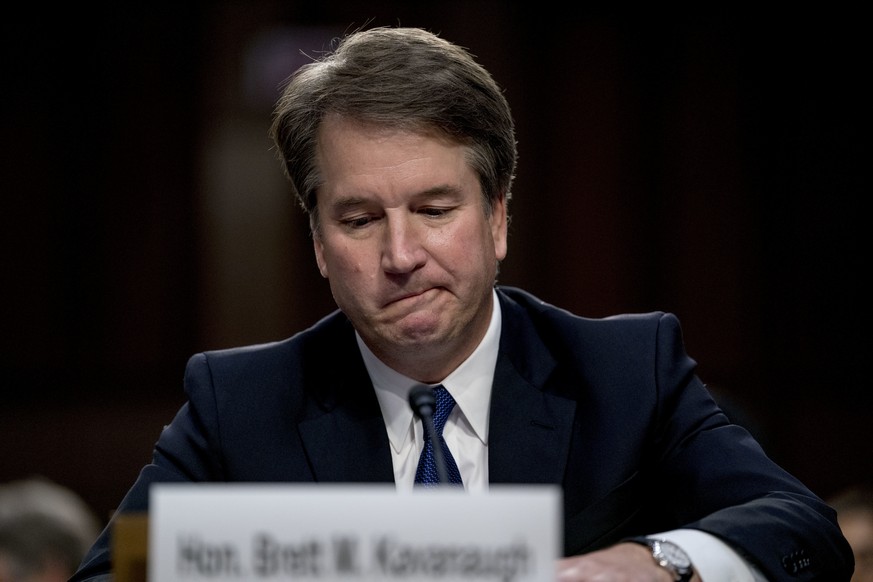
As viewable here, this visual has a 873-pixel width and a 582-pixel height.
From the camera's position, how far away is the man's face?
71.3 inches

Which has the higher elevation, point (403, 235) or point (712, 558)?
point (403, 235)

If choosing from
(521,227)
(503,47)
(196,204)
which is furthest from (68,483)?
(503,47)

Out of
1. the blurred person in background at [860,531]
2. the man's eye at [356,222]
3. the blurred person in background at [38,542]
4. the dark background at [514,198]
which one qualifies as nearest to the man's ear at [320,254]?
the man's eye at [356,222]

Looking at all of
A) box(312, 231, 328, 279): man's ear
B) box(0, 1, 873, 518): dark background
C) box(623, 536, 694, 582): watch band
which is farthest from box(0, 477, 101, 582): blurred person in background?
box(0, 1, 873, 518): dark background

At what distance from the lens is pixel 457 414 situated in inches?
78.5

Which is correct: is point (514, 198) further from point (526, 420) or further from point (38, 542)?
point (526, 420)

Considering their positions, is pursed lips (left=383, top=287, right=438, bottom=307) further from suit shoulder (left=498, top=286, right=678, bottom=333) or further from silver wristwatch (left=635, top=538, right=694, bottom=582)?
silver wristwatch (left=635, top=538, right=694, bottom=582)

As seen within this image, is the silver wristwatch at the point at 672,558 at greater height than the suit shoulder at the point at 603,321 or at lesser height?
lesser

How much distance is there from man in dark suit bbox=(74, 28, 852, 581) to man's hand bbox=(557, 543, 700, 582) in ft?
1.13

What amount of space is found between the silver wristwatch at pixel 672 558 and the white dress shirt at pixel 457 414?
48cm

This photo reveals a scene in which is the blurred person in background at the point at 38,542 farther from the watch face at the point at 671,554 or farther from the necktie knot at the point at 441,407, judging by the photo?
the watch face at the point at 671,554

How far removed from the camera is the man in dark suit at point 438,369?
71.8 inches

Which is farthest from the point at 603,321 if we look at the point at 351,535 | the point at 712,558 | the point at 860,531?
the point at 860,531

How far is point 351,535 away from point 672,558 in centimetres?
55
